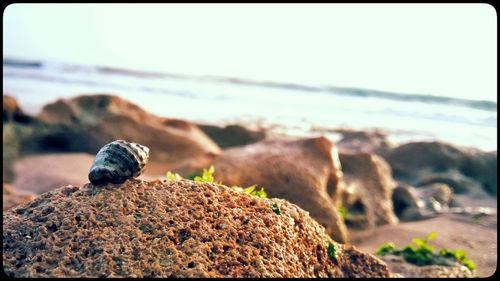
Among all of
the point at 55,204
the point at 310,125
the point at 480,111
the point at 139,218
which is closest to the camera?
the point at 139,218

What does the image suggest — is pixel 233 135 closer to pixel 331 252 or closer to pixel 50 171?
pixel 50 171

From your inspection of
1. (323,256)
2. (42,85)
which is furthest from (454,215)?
(42,85)

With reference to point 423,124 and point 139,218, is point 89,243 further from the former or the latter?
point 423,124

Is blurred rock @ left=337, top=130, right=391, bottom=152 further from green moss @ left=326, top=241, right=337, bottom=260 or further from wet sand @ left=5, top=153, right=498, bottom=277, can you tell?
green moss @ left=326, top=241, right=337, bottom=260

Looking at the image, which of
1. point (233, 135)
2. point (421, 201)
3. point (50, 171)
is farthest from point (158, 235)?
point (233, 135)

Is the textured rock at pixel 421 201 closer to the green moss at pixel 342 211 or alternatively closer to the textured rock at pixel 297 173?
the green moss at pixel 342 211

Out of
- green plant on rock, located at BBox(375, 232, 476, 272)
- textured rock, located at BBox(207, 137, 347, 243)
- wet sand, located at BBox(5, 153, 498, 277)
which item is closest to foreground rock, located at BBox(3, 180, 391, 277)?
green plant on rock, located at BBox(375, 232, 476, 272)

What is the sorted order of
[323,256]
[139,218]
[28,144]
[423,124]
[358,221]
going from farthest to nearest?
[423,124]
[28,144]
[358,221]
[323,256]
[139,218]
